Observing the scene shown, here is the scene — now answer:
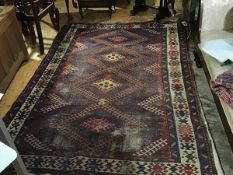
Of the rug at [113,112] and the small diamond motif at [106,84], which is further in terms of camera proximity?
the small diamond motif at [106,84]

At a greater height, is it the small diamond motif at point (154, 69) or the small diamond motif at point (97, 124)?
the small diamond motif at point (154, 69)

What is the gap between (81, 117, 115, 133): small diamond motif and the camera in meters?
2.08

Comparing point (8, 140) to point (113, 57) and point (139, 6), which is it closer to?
point (113, 57)

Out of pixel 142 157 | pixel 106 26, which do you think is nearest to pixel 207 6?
pixel 142 157

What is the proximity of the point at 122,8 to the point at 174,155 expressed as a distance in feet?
9.41

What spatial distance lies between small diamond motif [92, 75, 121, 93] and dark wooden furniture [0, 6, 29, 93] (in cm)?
80

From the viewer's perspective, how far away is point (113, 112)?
2229 mm

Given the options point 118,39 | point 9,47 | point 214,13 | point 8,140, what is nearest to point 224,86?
point 214,13

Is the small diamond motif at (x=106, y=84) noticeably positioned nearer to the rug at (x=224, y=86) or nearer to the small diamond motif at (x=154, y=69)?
the small diamond motif at (x=154, y=69)

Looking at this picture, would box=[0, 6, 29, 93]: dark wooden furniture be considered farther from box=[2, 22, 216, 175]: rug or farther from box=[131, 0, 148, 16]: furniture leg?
box=[131, 0, 148, 16]: furniture leg

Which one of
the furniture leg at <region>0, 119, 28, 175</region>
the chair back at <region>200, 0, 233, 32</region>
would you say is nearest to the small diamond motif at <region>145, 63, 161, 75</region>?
the chair back at <region>200, 0, 233, 32</region>

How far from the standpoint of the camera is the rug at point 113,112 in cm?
181

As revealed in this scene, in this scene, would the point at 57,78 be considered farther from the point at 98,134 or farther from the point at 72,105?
the point at 98,134

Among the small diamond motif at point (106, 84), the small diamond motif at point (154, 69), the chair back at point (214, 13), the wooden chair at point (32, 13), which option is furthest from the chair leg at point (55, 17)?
the chair back at point (214, 13)
